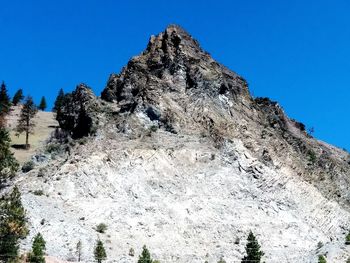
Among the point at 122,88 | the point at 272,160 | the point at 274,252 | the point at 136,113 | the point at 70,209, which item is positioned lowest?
the point at 274,252

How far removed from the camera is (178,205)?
67125mm

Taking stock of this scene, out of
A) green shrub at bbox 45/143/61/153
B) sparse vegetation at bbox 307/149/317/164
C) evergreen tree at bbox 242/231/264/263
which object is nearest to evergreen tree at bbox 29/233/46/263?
evergreen tree at bbox 242/231/264/263

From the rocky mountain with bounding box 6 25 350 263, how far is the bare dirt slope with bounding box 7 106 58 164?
1639 cm

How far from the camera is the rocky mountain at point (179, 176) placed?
2413 inches

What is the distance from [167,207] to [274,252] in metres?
13.1

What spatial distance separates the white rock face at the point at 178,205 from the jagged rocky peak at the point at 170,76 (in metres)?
11.0

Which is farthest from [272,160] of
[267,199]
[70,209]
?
[70,209]

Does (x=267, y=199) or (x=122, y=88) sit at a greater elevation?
(x=122, y=88)

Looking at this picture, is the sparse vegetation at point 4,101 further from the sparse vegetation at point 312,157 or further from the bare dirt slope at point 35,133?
the sparse vegetation at point 312,157

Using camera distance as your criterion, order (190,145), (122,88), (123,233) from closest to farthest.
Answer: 1. (123,233)
2. (190,145)
3. (122,88)

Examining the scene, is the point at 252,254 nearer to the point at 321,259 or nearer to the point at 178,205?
the point at 321,259

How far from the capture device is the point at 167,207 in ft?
218

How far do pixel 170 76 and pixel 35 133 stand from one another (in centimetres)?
4624

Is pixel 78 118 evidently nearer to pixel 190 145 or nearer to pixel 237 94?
pixel 190 145
